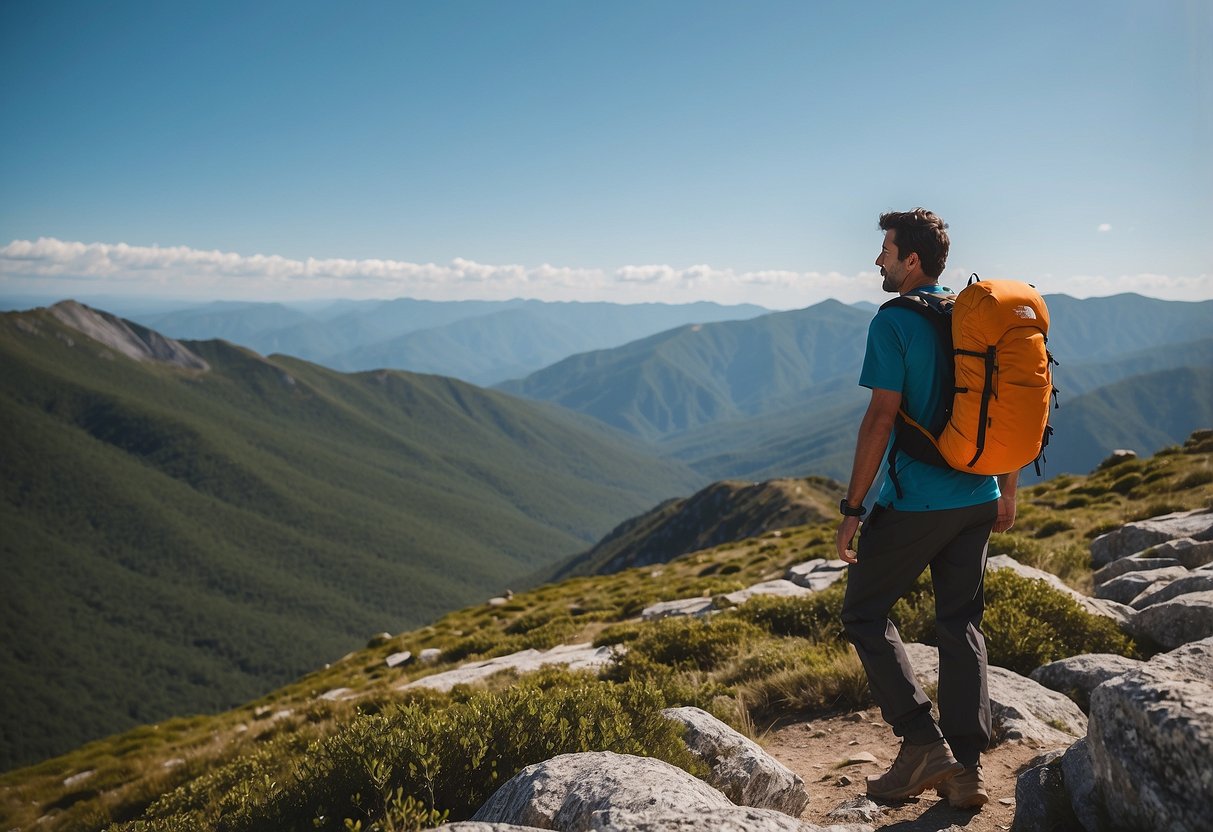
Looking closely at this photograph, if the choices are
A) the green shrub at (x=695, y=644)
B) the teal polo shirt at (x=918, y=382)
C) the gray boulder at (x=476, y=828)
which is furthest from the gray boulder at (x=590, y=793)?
the green shrub at (x=695, y=644)

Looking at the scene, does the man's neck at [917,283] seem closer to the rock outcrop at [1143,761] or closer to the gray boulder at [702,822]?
the rock outcrop at [1143,761]

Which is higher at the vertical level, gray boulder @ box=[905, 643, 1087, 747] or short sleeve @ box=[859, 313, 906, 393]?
short sleeve @ box=[859, 313, 906, 393]

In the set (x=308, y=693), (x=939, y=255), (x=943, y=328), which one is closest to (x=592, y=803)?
(x=943, y=328)

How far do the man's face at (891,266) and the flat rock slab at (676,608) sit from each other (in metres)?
11.7

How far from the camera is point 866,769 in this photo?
593cm

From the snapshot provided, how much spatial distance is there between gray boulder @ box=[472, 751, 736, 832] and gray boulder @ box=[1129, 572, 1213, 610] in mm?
8371

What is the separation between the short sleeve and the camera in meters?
4.80

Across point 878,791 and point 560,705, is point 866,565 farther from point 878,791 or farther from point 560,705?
point 560,705

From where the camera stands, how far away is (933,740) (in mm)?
5004

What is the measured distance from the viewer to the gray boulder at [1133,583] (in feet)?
32.8

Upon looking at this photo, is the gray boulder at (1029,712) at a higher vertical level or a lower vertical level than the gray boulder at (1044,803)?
lower

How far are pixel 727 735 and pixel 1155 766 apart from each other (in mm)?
3106

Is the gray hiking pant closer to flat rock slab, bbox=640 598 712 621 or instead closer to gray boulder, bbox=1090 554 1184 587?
gray boulder, bbox=1090 554 1184 587

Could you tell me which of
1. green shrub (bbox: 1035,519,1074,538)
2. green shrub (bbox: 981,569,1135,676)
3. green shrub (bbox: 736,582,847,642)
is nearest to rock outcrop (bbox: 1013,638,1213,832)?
green shrub (bbox: 981,569,1135,676)
